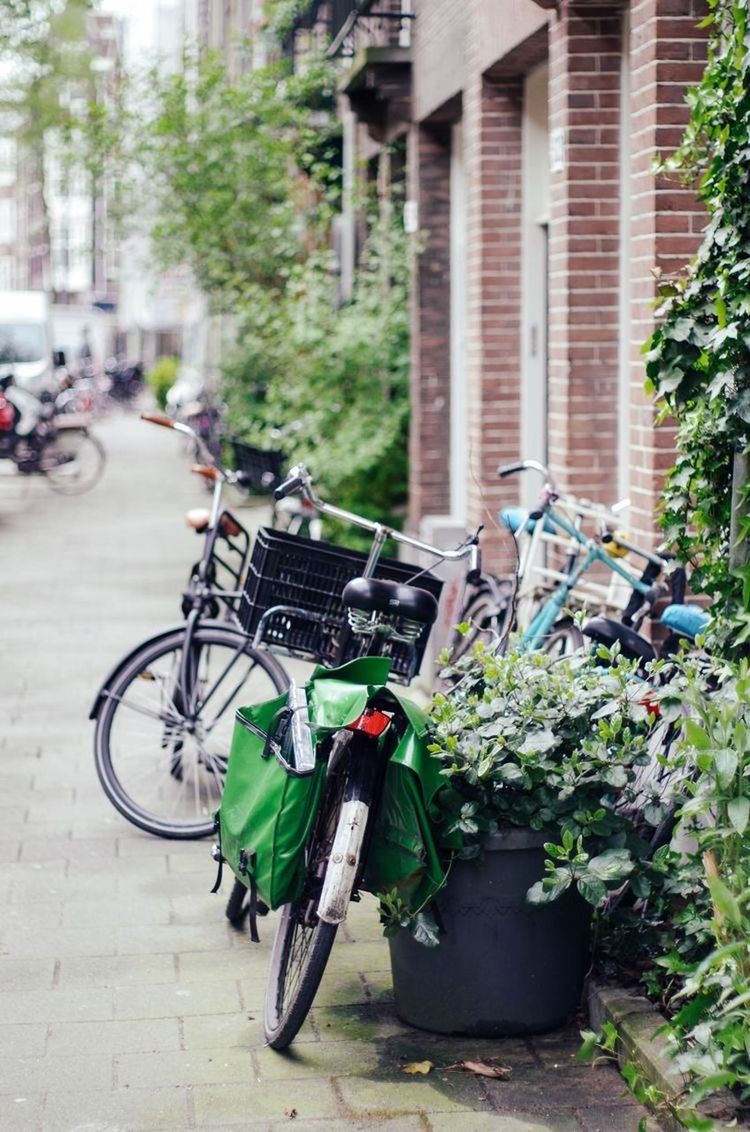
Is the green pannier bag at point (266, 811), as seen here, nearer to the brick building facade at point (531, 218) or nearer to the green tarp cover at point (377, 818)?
the green tarp cover at point (377, 818)

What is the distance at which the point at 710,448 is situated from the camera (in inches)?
168

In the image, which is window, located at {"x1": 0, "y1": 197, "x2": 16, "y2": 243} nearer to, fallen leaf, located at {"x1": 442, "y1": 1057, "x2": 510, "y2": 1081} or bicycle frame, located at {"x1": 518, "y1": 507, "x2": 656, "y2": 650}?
bicycle frame, located at {"x1": 518, "y1": 507, "x2": 656, "y2": 650}

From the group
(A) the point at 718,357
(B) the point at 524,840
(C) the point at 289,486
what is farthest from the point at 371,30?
(B) the point at 524,840

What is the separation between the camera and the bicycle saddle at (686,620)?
491 cm

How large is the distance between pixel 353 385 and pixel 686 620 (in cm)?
747

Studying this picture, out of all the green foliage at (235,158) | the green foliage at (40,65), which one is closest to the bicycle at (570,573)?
the green foliage at (235,158)

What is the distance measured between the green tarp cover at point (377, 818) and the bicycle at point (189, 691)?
5.44 ft

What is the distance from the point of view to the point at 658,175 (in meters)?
6.32

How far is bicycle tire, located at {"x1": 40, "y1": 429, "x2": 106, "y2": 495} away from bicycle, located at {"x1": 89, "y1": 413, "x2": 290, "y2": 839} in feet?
46.1

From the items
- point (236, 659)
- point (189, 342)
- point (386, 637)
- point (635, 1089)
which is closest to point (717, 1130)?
point (635, 1089)

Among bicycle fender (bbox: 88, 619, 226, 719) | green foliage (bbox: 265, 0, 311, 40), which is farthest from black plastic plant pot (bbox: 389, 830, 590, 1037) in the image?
green foliage (bbox: 265, 0, 311, 40)

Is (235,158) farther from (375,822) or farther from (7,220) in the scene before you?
(7,220)

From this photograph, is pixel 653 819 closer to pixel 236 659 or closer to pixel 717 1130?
pixel 717 1130

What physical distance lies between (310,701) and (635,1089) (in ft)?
3.99
